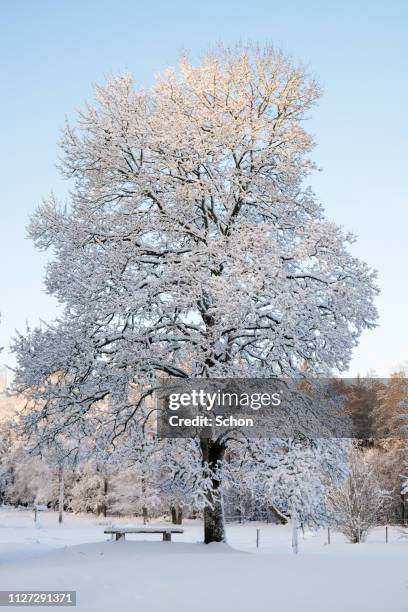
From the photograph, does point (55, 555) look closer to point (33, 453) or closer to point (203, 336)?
point (33, 453)

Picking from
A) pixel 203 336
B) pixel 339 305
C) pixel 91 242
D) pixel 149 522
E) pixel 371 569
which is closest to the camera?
pixel 371 569

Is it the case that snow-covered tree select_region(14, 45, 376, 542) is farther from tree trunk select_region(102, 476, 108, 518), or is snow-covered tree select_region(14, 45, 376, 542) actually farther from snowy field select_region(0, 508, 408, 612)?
tree trunk select_region(102, 476, 108, 518)

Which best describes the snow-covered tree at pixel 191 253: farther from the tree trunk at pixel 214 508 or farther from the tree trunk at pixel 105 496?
the tree trunk at pixel 105 496

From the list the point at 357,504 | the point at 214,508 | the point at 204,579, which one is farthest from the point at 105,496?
the point at 204,579

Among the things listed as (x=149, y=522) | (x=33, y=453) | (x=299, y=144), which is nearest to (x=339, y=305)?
(x=299, y=144)

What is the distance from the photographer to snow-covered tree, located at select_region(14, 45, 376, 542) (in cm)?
1441

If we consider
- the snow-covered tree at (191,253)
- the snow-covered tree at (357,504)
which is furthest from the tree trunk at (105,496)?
the snow-covered tree at (191,253)

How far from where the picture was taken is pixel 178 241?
16766mm

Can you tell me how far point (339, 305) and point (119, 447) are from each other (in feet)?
19.7

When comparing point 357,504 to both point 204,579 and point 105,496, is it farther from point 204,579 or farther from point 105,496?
point 204,579

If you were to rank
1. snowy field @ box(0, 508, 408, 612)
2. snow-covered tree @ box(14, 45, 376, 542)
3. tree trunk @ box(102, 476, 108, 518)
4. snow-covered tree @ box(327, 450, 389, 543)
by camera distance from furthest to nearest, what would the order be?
tree trunk @ box(102, 476, 108, 518)
snow-covered tree @ box(327, 450, 389, 543)
snow-covered tree @ box(14, 45, 376, 542)
snowy field @ box(0, 508, 408, 612)

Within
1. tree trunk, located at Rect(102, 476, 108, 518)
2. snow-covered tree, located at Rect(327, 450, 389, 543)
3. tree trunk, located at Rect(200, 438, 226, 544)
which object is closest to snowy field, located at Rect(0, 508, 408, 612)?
tree trunk, located at Rect(200, 438, 226, 544)

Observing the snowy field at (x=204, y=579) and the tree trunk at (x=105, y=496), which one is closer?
the snowy field at (x=204, y=579)

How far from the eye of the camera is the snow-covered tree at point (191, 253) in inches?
567
